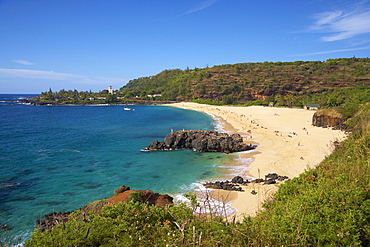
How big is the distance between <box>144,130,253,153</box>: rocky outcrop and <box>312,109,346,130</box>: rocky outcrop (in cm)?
1945

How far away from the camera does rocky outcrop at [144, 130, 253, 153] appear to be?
30.5 meters

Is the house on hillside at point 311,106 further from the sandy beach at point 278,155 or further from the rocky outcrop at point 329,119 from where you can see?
the sandy beach at point 278,155

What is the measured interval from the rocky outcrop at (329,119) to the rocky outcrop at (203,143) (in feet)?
63.8

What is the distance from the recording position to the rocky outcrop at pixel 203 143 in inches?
1201

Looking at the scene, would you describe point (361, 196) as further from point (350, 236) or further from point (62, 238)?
point (62, 238)

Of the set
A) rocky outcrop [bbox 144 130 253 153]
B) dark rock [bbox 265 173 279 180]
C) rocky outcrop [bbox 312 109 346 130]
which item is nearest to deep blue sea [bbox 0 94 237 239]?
rocky outcrop [bbox 144 130 253 153]

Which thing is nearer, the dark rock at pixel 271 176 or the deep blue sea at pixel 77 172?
the deep blue sea at pixel 77 172

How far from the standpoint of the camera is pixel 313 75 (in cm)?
12094

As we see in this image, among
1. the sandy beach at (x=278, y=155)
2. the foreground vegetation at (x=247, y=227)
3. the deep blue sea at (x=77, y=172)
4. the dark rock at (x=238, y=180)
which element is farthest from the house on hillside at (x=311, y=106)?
the foreground vegetation at (x=247, y=227)

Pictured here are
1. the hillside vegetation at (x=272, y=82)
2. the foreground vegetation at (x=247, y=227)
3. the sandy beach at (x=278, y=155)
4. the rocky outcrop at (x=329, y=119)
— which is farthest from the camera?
the hillside vegetation at (x=272, y=82)

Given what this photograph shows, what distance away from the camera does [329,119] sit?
42.9 m

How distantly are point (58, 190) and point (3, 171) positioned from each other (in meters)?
8.79

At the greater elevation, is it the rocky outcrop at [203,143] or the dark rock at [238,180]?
the rocky outcrop at [203,143]

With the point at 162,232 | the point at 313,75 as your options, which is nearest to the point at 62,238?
the point at 162,232
